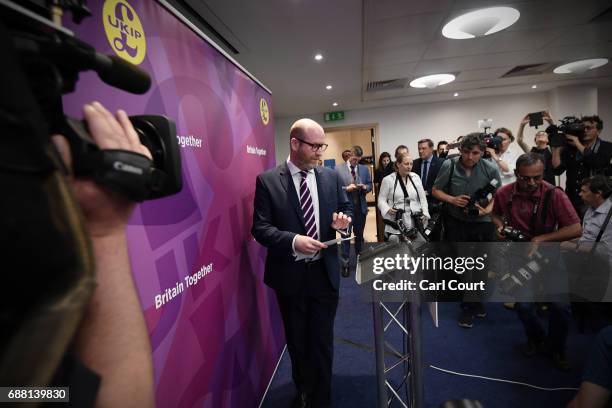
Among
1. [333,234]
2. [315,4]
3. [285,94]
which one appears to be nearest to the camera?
[333,234]

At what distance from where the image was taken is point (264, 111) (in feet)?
7.45

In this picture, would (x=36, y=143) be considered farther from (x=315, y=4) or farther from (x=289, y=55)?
(x=289, y=55)

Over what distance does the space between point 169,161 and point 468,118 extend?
353 inches

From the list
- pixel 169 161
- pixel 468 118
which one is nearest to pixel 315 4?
pixel 169 161

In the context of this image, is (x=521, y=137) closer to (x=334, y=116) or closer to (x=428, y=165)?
(x=428, y=165)

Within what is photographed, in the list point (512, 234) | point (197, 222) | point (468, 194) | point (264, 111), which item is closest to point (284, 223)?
point (197, 222)

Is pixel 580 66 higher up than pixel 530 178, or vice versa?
pixel 580 66

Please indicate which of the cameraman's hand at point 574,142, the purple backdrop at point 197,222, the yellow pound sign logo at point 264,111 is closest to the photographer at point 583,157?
the cameraman's hand at point 574,142

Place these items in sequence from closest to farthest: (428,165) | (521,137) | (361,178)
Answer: (521,137), (428,165), (361,178)

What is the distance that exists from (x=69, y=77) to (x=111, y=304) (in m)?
0.33

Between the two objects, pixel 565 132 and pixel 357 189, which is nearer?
pixel 565 132

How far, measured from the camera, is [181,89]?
4.06ft

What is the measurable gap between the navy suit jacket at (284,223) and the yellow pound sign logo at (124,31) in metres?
0.89

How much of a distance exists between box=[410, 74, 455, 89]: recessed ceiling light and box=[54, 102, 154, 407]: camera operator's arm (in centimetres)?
620
